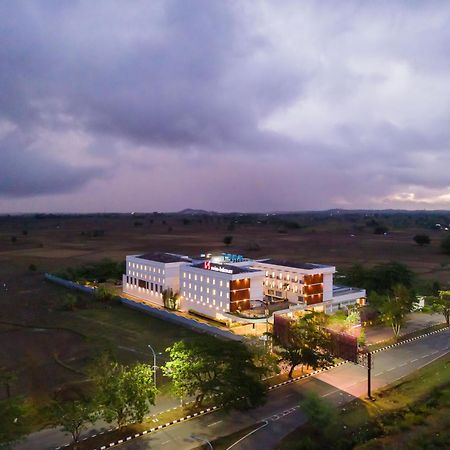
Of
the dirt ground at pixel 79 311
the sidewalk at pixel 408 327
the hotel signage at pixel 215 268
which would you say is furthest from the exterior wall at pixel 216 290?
the sidewalk at pixel 408 327

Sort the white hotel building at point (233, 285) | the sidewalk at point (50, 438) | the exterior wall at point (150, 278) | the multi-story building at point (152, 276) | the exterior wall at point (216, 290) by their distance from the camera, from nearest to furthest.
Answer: the sidewalk at point (50, 438) → the exterior wall at point (216, 290) → the white hotel building at point (233, 285) → the exterior wall at point (150, 278) → the multi-story building at point (152, 276)

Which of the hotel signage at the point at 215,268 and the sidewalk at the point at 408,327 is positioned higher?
the hotel signage at the point at 215,268

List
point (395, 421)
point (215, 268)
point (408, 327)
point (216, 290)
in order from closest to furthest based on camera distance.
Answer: point (395, 421)
point (408, 327)
point (216, 290)
point (215, 268)

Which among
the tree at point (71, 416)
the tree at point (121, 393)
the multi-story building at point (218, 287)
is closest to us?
the tree at point (71, 416)

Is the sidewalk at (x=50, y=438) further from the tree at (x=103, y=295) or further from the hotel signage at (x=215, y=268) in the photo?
the tree at (x=103, y=295)

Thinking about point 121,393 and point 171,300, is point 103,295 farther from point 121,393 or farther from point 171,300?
point 121,393

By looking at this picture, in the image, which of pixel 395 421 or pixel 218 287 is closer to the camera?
pixel 395 421

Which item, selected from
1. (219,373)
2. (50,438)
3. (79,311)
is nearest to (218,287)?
→ (79,311)

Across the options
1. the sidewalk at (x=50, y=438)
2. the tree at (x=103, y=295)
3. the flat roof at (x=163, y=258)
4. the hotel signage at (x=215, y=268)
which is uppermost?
the flat roof at (x=163, y=258)
